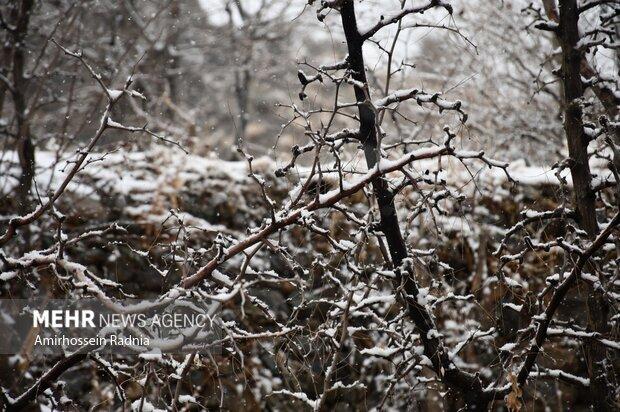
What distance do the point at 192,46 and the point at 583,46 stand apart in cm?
983

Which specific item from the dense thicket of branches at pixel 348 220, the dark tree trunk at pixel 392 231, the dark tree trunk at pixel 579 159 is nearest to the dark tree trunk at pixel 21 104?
the dense thicket of branches at pixel 348 220

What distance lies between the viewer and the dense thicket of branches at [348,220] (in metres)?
3.14

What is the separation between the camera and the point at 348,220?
3416 millimetres

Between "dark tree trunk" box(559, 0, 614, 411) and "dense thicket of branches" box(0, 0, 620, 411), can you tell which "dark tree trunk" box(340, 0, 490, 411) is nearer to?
"dense thicket of branches" box(0, 0, 620, 411)

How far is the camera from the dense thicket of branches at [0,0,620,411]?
314cm

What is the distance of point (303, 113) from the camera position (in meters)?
2.94

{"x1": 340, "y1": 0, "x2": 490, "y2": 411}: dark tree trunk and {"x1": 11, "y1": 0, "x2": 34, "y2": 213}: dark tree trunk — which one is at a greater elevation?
{"x1": 11, "y1": 0, "x2": 34, "y2": 213}: dark tree trunk

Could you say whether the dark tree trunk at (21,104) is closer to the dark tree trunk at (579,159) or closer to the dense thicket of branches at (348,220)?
the dense thicket of branches at (348,220)

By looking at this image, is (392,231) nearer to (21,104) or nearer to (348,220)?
(348,220)

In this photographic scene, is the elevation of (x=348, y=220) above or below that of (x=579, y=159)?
below

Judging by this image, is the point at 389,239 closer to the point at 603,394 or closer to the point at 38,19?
the point at 603,394

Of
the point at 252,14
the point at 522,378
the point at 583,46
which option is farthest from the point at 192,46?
the point at 522,378

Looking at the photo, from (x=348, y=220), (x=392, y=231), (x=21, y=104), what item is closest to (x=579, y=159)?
(x=392, y=231)

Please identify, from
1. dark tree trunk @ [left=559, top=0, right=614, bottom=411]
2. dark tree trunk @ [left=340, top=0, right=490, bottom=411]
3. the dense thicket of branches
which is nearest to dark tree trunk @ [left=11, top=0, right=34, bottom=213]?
the dense thicket of branches
